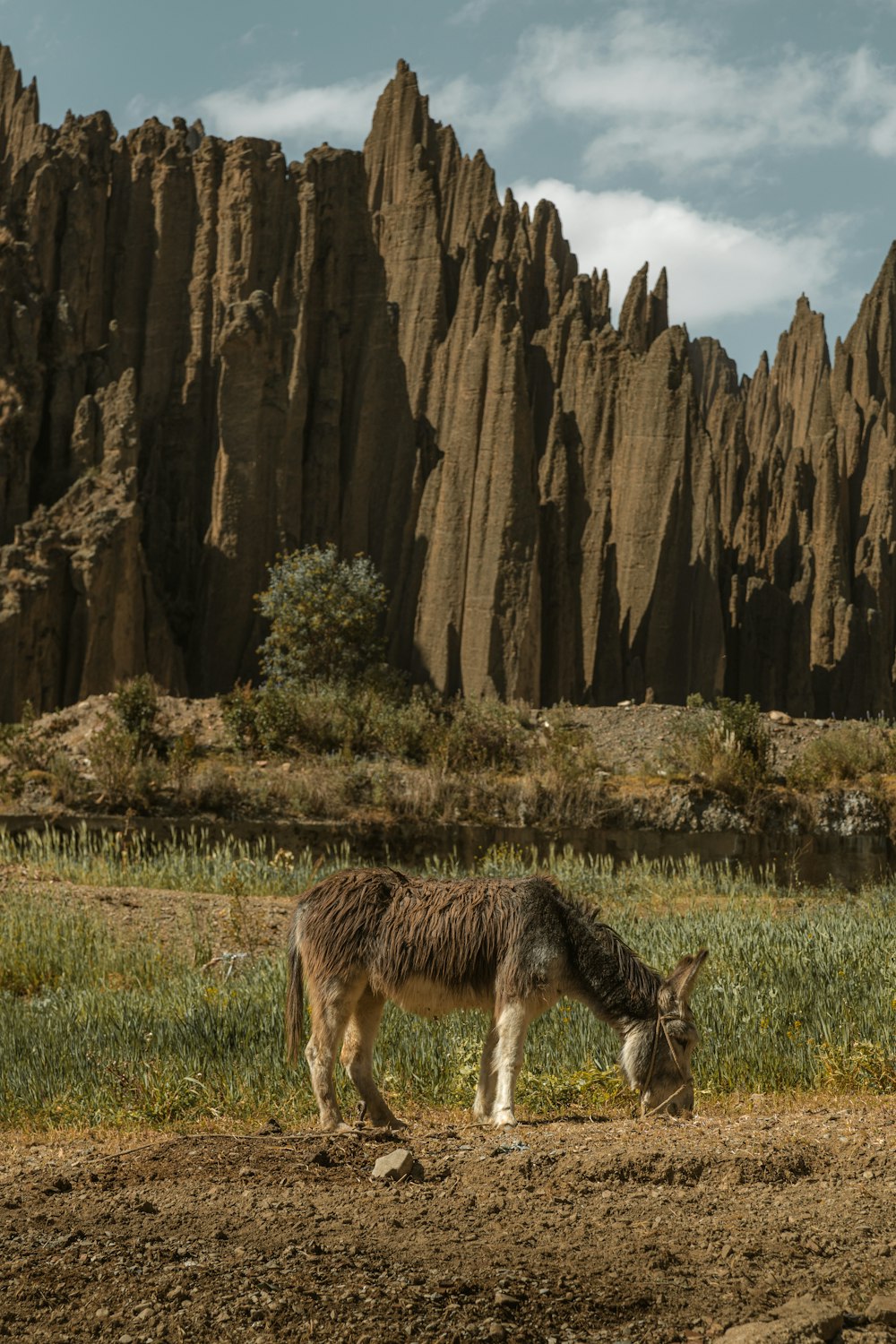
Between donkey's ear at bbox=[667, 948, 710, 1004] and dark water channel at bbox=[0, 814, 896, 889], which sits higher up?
donkey's ear at bbox=[667, 948, 710, 1004]

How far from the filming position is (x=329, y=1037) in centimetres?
766

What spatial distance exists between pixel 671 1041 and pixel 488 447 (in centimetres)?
3807

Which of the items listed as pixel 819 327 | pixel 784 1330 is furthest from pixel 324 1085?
pixel 819 327

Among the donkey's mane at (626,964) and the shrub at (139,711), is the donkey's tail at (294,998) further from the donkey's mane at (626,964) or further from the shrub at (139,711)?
the shrub at (139,711)

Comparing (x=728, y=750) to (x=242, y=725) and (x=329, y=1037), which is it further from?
(x=329, y=1037)

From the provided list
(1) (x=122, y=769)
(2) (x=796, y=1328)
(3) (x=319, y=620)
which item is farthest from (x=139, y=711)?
(2) (x=796, y=1328)

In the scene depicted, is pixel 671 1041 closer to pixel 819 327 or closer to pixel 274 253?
pixel 274 253

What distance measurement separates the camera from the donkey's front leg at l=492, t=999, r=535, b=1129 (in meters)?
7.47

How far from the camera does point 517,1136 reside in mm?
7215

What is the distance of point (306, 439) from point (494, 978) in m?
41.8

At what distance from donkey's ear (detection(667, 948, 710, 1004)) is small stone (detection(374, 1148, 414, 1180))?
1.82m

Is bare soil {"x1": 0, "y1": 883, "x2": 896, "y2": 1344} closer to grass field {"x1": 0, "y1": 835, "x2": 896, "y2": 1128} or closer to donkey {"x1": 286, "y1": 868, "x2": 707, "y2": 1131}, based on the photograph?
donkey {"x1": 286, "y1": 868, "x2": 707, "y2": 1131}

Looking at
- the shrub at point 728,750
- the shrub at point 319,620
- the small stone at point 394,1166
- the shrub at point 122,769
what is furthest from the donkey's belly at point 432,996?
the shrub at point 319,620

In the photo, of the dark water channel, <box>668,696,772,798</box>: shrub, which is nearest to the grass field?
the dark water channel
